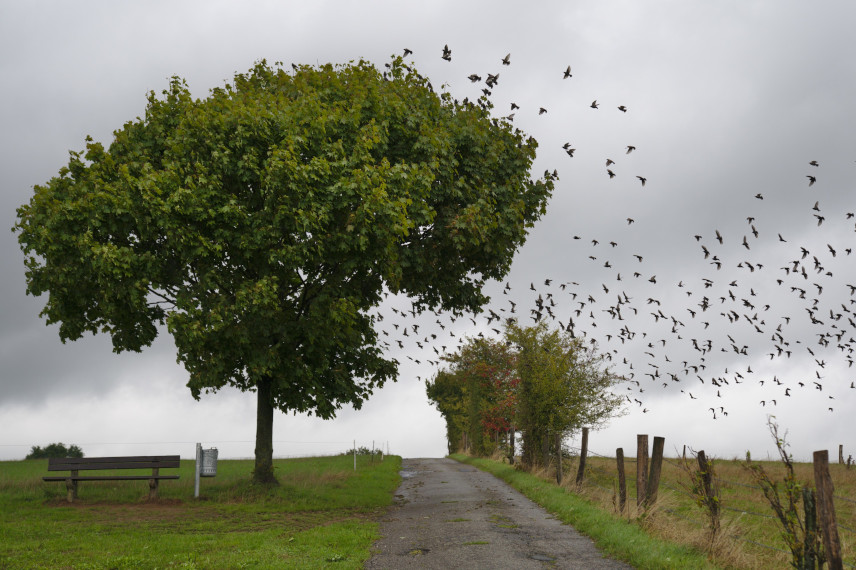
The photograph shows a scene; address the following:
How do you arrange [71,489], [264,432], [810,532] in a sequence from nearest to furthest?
[810,532] → [71,489] → [264,432]

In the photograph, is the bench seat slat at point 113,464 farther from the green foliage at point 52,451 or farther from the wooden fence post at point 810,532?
the green foliage at point 52,451

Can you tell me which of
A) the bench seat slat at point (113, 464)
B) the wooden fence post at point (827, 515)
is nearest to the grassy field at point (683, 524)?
the wooden fence post at point (827, 515)

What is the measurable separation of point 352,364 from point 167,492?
8167mm

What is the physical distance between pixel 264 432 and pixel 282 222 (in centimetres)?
861

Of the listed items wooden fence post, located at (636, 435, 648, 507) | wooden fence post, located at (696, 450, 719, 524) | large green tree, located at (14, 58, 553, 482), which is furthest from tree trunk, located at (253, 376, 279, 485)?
wooden fence post, located at (696, 450, 719, 524)

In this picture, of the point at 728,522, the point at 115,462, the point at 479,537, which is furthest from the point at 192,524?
the point at 728,522

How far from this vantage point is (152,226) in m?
19.3

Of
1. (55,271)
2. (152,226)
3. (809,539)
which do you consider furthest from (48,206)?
(809,539)

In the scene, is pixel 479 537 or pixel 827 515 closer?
pixel 827 515

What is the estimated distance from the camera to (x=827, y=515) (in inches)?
337

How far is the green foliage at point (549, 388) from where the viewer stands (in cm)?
2898

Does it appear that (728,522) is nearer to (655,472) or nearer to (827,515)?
(655,472)

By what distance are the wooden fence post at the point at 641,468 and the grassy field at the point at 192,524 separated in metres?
6.51

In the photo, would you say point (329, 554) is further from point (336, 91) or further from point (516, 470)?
point (516, 470)
